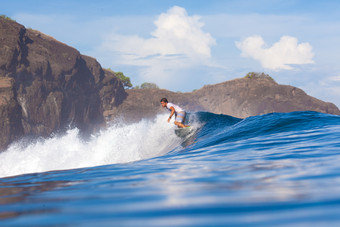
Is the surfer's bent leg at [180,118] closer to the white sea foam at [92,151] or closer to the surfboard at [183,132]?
the white sea foam at [92,151]

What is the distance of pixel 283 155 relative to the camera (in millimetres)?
4738

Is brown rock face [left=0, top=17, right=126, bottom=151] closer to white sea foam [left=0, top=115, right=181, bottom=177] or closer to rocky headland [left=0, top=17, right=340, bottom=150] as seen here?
rocky headland [left=0, top=17, right=340, bottom=150]

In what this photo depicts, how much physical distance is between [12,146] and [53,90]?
773 centimetres

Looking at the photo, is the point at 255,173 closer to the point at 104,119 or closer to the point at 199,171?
the point at 199,171

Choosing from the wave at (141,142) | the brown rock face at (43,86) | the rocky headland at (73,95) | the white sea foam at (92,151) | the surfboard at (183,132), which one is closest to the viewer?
the wave at (141,142)

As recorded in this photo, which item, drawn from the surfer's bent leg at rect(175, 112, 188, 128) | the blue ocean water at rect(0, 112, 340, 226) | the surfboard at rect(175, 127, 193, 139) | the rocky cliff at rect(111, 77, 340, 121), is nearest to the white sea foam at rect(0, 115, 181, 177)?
the surfboard at rect(175, 127, 193, 139)

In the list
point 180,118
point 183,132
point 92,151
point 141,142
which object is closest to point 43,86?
point 180,118

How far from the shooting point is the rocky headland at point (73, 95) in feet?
99.8

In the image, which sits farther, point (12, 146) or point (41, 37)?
point (41, 37)

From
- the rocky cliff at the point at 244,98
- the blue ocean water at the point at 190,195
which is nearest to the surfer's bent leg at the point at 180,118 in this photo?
the blue ocean water at the point at 190,195

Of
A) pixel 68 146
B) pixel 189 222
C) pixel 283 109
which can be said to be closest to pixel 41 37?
pixel 68 146

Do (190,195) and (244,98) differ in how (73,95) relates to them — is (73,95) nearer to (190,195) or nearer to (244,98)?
(244,98)

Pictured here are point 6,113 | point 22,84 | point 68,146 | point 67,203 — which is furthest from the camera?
point 22,84

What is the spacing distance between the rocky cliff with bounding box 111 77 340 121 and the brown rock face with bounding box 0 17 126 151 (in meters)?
9.01
